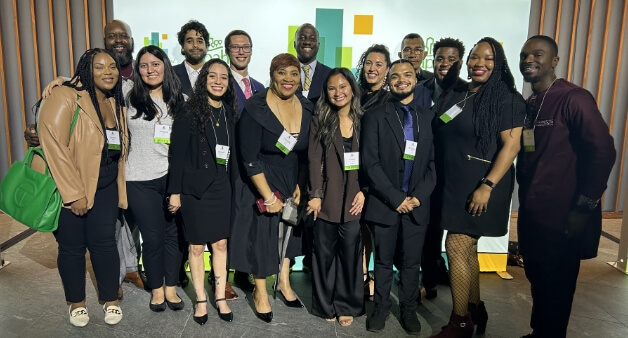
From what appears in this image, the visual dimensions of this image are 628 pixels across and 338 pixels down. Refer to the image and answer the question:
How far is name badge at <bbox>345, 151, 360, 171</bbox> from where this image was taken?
2553mm

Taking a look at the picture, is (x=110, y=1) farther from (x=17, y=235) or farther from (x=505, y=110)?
(x=505, y=110)

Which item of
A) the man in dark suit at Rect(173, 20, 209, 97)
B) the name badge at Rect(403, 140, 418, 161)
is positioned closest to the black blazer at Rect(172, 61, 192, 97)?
the man in dark suit at Rect(173, 20, 209, 97)

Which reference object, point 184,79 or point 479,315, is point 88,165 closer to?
point 184,79

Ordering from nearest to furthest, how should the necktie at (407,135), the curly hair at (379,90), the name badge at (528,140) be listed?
the name badge at (528,140) < the necktie at (407,135) < the curly hair at (379,90)

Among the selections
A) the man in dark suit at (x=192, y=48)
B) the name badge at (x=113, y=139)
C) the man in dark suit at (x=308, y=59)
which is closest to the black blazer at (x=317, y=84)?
the man in dark suit at (x=308, y=59)

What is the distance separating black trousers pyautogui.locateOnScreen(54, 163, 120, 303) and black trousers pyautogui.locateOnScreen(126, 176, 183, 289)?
0.41 feet

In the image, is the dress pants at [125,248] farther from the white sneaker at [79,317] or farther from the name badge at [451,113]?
the name badge at [451,113]

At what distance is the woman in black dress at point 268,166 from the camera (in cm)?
259

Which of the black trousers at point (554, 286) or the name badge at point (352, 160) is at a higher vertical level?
the name badge at point (352, 160)

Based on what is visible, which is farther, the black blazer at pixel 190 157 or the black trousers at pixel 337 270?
the black trousers at pixel 337 270

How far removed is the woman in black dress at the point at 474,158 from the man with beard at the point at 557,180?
10 cm

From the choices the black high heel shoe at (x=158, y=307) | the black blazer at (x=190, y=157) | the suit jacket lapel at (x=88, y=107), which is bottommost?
the black high heel shoe at (x=158, y=307)

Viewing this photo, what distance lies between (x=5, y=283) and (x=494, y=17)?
14.5 ft

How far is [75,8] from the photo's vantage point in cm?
488
